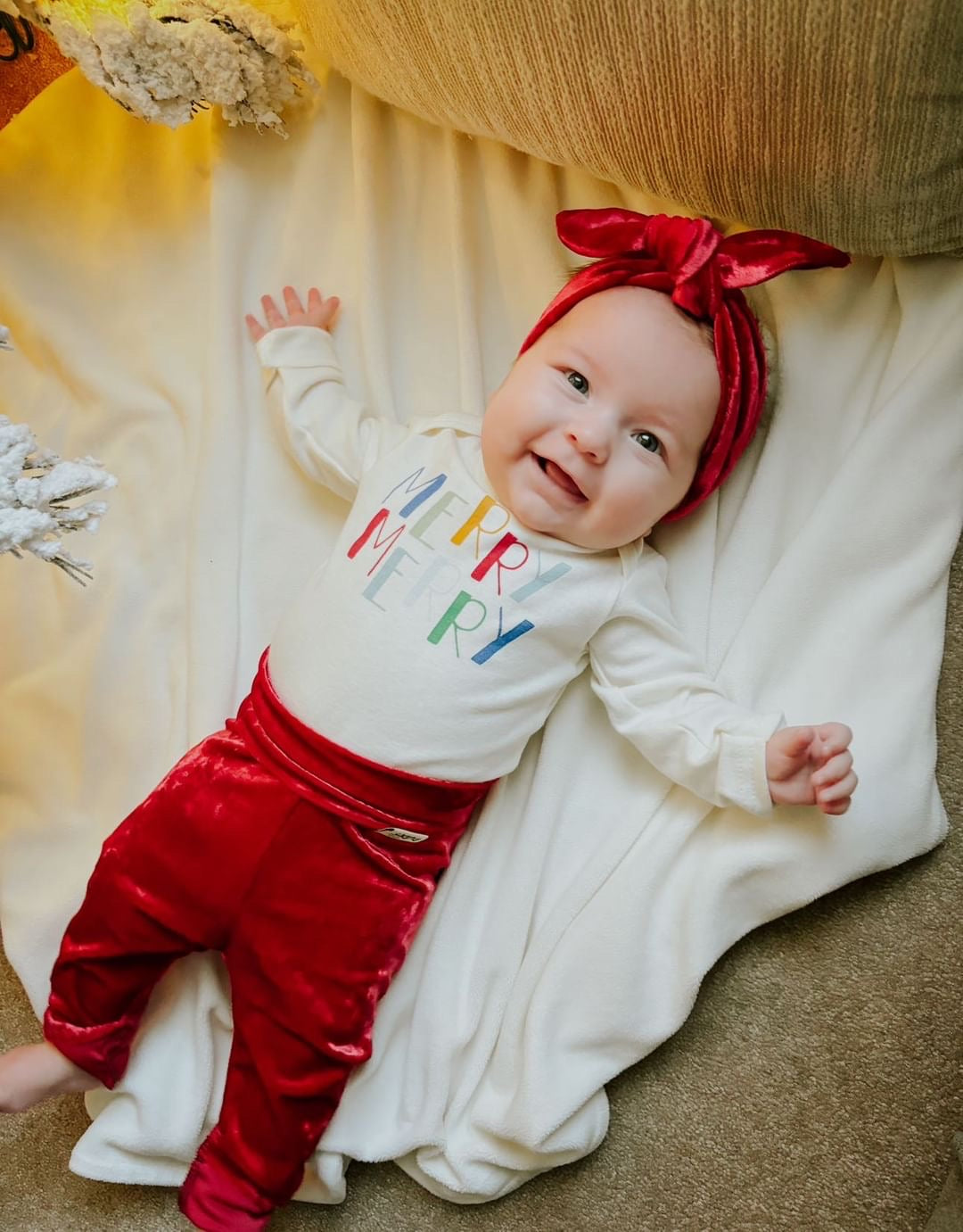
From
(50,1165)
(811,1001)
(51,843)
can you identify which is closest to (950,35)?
(811,1001)

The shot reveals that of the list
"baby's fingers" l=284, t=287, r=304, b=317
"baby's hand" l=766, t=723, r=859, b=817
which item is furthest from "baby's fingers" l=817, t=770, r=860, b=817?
"baby's fingers" l=284, t=287, r=304, b=317

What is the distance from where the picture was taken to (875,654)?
104 centimetres

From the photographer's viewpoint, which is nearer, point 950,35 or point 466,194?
point 950,35

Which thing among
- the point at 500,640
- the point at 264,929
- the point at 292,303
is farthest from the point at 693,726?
the point at 292,303

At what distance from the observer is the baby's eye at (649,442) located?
Answer: 0.99 meters

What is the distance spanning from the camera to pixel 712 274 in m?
0.97

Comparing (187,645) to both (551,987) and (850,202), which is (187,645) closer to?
(551,987)

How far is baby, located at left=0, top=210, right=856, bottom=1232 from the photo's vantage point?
980 mm

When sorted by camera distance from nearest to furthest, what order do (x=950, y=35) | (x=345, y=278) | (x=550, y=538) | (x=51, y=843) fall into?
(x=950, y=35) → (x=550, y=538) → (x=51, y=843) → (x=345, y=278)

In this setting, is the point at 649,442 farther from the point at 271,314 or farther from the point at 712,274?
the point at 271,314

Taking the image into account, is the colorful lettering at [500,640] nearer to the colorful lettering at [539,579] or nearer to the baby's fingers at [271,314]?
the colorful lettering at [539,579]

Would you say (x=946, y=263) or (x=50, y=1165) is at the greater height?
(x=946, y=263)

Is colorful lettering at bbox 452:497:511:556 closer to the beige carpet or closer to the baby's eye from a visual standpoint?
the baby's eye

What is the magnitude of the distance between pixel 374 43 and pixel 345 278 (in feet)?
0.87
